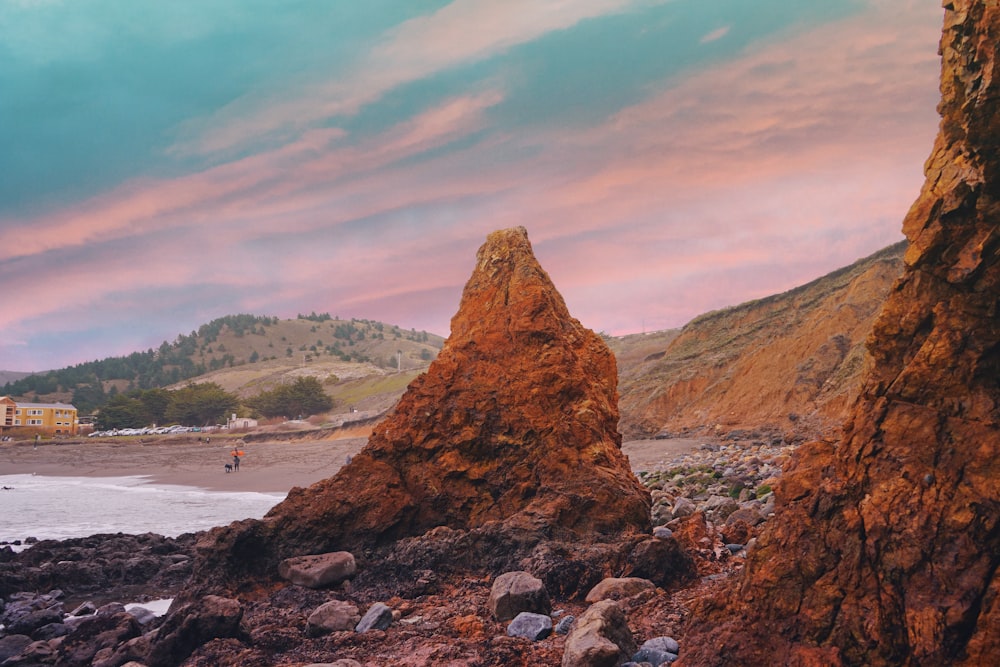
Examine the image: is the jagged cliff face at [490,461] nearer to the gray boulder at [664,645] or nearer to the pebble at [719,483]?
the pebble at [719,483]

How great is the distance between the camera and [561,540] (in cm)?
862

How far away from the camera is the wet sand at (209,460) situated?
30641mm

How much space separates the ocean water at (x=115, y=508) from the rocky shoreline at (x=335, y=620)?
6339mm

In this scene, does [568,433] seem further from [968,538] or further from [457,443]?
[968,538]

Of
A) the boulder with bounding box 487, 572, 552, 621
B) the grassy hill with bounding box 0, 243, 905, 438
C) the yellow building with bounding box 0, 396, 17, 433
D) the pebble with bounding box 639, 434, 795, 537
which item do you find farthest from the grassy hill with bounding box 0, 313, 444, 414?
the boulder with bounding box 487, 572, 552, 621

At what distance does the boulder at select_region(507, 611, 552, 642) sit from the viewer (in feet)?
20.7

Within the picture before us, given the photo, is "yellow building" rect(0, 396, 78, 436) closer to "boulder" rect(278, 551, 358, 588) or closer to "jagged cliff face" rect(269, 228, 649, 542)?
"jagged cliff face" rect(269, 228, 649, 542)

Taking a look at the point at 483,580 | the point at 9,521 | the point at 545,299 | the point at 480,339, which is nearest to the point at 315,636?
the point at 483,580

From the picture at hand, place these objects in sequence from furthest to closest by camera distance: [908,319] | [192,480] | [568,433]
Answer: [192,480] → [568,433] → [908,319]

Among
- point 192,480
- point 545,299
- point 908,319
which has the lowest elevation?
point 192,480

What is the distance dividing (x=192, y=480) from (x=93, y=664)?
31.4 m

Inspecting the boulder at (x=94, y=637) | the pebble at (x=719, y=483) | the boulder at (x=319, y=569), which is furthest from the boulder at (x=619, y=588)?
the boulder at (x=94, y=637)

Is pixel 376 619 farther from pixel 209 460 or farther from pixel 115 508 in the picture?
pixel 209 460

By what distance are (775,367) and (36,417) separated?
9483 cm
